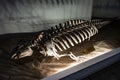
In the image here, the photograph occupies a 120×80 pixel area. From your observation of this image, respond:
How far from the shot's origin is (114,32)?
A: 225cm

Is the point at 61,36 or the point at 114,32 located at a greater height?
the point at 61,36

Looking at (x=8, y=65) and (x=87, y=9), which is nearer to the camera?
(x=8, y=65)

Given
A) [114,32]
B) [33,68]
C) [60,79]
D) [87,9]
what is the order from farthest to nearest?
[87,9] → [114,32] → [33,68] → [60,79]

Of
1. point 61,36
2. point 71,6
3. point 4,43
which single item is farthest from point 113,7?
point 4,43

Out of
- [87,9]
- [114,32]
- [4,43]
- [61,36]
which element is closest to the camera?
[61,36]

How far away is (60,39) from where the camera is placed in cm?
173

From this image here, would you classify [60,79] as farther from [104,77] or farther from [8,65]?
[8,65]

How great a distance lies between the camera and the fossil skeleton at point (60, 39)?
155 centimetres

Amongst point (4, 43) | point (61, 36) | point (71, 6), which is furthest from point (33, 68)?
point (71, 6)

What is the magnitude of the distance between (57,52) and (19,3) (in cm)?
72

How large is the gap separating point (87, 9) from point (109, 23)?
0.37m

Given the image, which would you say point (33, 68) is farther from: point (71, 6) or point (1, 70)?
point (71, 6)

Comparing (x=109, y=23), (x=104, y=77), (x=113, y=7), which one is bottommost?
(x=104, y=77)

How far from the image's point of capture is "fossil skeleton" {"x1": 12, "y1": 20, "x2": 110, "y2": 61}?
155 centimetres
